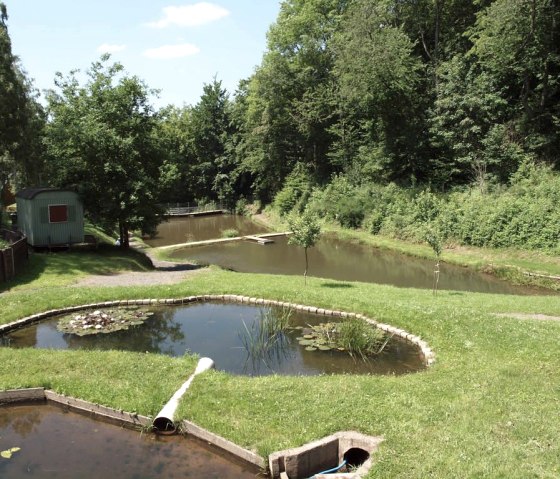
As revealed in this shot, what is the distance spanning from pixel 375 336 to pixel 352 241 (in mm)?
25313

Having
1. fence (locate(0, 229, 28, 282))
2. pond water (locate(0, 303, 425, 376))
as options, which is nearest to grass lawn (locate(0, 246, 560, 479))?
pond water (locate(0, 303, 425, 376))

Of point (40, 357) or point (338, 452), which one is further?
point (40, 357)

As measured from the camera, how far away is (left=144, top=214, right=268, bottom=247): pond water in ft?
143

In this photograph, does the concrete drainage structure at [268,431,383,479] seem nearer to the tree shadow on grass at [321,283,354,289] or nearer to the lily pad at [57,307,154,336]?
the lily pad at [57,307,154,336]

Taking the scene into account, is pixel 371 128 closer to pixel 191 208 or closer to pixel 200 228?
pixel 200 228

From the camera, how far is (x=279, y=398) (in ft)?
28.7

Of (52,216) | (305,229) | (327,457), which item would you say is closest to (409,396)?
(327,457)

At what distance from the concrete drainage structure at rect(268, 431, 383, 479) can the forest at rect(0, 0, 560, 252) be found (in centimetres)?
1321

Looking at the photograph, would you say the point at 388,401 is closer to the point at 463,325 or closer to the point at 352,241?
the point at 463,325

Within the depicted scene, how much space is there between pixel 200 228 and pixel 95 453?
144ft

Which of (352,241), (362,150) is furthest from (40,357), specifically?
(362,150)

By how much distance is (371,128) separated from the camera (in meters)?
45.0

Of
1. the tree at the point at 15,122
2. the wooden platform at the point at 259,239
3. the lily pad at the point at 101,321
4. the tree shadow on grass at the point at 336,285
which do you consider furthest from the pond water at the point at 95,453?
the wooden platform at the point at 259,239

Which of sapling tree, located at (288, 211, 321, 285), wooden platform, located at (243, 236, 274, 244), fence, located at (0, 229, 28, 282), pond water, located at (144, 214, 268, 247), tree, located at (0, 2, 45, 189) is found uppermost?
tree, located at (0, 2, 45, 189)
